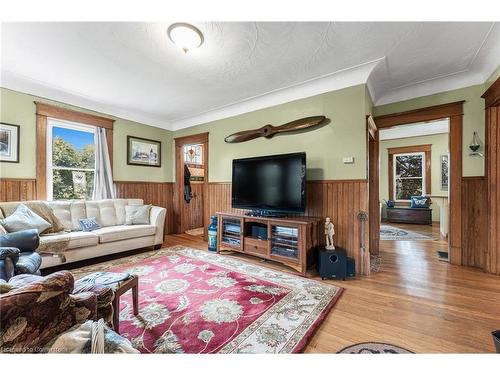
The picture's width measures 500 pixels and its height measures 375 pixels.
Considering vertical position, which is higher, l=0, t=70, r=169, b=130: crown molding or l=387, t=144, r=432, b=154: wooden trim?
l=0, t=70, r=169, b=130: crown molding

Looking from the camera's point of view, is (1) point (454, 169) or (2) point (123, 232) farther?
(2) point (123, 232)

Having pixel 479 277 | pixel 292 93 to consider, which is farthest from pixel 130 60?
A: pixel 479 277

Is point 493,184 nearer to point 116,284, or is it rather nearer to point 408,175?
point 116,284

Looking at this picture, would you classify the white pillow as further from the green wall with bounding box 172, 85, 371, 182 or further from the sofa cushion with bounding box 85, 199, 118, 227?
the green wall with bounding box 172, 85, 371, 182

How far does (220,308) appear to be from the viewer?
1934 millimetres

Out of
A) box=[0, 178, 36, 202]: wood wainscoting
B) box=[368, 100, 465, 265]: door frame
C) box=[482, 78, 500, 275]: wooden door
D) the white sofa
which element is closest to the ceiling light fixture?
the white sofa

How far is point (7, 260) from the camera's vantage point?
5.46ft

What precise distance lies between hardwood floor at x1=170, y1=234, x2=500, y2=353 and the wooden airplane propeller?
2.00m

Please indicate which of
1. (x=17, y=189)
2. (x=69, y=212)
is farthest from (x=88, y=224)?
(x=17, y=189)

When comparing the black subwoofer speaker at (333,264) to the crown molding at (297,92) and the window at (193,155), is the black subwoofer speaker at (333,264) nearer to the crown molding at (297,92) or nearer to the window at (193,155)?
the crown molding at (297,92)

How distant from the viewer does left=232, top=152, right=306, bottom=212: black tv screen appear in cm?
291

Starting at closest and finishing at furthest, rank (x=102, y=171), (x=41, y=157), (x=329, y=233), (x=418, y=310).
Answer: (x=418, y=310)
(x=329, y=233)
(x=41, y=157)
(x=102, y=171)

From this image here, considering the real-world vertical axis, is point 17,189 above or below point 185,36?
below

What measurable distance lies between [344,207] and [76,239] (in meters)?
3.51
